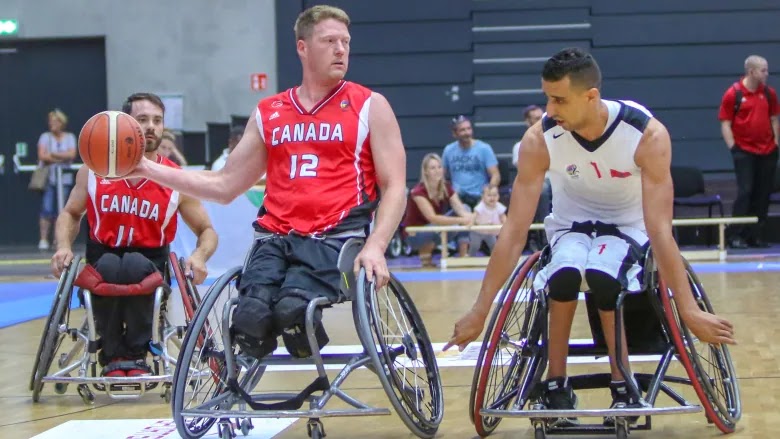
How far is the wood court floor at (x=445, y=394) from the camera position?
3.67m

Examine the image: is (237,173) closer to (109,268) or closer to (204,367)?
(204,367)

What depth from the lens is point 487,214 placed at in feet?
36.2

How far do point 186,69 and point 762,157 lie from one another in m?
6.81

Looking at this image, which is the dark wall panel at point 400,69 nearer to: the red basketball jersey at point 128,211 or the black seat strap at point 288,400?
the red basketball jersey at point 128,211

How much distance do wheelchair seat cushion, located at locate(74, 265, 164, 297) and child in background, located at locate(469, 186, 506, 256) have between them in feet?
22.1

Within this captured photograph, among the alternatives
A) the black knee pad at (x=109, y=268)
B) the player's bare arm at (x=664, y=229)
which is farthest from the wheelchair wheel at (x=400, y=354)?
the black knee pad at (x=109, y=268)

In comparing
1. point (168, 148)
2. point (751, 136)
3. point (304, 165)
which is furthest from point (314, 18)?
point (751, 136)

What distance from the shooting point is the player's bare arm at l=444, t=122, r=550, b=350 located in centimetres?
350

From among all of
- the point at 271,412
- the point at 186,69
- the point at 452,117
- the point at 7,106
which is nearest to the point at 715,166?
the point at 452,117

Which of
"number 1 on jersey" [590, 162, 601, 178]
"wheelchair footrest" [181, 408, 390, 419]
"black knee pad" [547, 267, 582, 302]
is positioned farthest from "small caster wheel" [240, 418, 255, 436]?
"number 1 on jersey" [590, 162, 601, 178]

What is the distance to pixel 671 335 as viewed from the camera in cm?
327

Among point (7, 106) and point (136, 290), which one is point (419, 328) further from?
point (7, 106)

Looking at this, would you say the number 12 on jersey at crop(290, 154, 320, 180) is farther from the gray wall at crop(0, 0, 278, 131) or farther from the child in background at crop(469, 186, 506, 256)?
the gray wall at crop(0, 0, 278, 131)

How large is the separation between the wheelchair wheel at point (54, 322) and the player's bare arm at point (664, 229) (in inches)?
80.0
